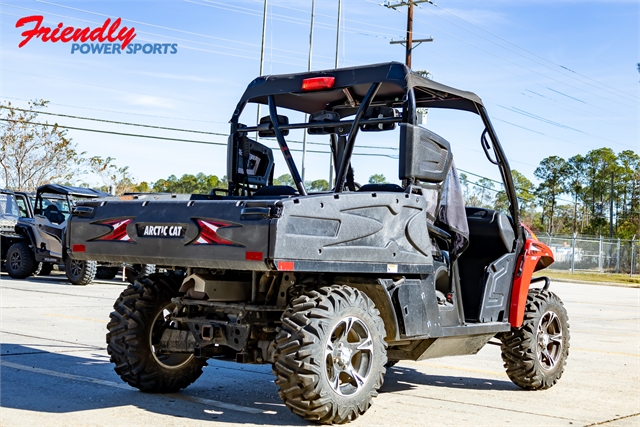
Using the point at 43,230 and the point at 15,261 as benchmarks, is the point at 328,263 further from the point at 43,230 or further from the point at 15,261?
the point at 15,261

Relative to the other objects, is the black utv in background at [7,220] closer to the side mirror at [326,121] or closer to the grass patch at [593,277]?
the side mirror at [326,121]

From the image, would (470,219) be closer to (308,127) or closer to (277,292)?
(308,127)

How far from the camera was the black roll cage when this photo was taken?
646 cm

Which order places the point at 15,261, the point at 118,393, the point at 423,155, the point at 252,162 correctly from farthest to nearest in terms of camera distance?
the point at 15,261 < the point at 252,162 < the point at 118,393 < the point at 423,155

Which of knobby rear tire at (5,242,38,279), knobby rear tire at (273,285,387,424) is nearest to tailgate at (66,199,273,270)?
knobby rear tire at (273,285,387,424)

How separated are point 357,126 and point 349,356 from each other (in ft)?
A: 5.88

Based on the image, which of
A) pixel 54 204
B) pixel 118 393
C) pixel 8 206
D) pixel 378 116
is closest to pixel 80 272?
pixel 54 204

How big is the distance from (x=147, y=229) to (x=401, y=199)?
1799 mm

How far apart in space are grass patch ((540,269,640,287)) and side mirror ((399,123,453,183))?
3193 cm

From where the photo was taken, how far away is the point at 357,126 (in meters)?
6.60

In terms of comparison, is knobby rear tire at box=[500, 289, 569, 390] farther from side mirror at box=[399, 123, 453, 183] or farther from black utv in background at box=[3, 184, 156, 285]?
black utv in background at box=[3, 184, 156, 285]

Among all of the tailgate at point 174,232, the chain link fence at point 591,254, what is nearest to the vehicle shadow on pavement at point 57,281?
the tailgate at point 174,232

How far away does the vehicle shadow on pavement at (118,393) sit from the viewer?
242 inches

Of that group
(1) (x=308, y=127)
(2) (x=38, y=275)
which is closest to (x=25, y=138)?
(2) (x=38, y=275)
